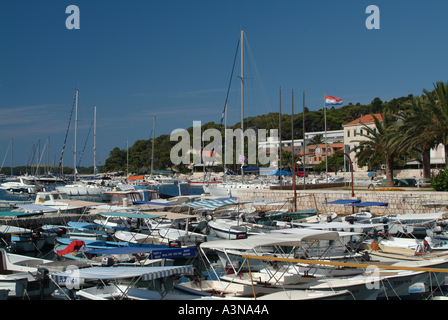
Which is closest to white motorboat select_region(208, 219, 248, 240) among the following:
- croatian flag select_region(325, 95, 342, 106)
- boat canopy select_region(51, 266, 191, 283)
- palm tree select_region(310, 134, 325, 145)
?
boat canopy select_region(51, 266, 191, 283)

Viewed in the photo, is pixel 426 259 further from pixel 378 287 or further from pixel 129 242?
pixel 129 242

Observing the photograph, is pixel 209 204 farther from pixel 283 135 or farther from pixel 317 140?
pixel 283 135

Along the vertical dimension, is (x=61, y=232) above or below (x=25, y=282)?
below

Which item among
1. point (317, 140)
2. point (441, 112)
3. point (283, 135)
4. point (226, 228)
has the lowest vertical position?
point (226, 228)

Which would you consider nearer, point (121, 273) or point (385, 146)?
point (121, 273)

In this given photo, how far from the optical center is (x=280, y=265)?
43.0 feet

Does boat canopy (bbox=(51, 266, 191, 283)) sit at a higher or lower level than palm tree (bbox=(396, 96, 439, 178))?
lower

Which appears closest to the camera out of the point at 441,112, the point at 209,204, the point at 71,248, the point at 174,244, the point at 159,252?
the point at 159,252

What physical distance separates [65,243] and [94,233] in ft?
10.9

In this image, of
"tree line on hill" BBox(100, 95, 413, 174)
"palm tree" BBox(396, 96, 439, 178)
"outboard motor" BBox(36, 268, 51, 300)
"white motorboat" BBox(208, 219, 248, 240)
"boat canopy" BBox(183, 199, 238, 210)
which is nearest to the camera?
"outboard motor" BBox(36, 268, 51, 300)

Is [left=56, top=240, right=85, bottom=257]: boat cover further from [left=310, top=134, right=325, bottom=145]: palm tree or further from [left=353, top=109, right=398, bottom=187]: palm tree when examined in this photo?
[left=310, top=134, right=325, bottom=145]: palm tree

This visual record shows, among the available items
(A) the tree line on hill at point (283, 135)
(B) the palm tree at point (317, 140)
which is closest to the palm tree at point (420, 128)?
(B) the palm tree at point (317, 140)

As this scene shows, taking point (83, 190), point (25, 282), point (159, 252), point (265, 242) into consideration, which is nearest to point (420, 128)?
point (265, 242)
